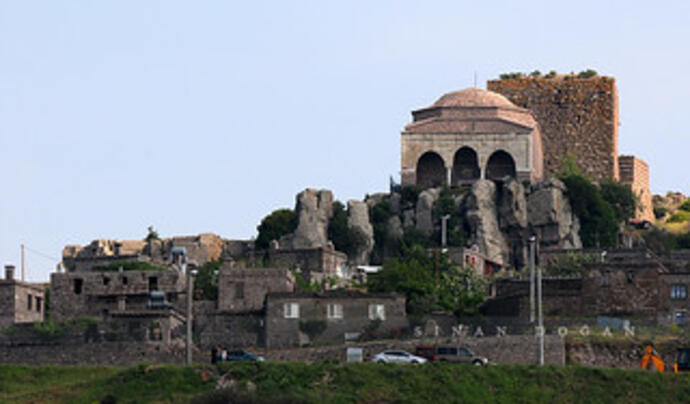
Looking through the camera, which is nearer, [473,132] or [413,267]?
[413,267]

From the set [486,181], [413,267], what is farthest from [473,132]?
[413,267]

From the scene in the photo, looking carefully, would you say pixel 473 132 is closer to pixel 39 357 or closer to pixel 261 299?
pixel 261 299

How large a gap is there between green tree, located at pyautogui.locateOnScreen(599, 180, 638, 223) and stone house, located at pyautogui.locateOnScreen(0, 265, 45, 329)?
170ft

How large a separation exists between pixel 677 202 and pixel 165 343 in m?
89.3

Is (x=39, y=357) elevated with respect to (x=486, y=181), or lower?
lower

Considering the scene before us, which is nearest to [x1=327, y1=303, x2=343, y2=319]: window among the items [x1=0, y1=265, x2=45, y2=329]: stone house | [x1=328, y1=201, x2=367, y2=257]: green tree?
[x1=0, y1=265, x2=45, y2=329]: stone house

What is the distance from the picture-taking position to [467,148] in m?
161

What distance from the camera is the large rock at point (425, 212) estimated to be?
151 m

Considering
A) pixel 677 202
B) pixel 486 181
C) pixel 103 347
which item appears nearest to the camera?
pixel 103 347

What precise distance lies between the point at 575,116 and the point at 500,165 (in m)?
19.8

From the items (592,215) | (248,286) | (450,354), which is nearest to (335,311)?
(248,286)

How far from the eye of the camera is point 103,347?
109 metres

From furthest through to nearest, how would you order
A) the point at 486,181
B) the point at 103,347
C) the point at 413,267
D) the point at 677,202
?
the point at 677,202 → the point at 486,181 → the point at 413,267 → the point at 103,347

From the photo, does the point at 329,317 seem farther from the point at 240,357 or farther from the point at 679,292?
the point at 679,292
